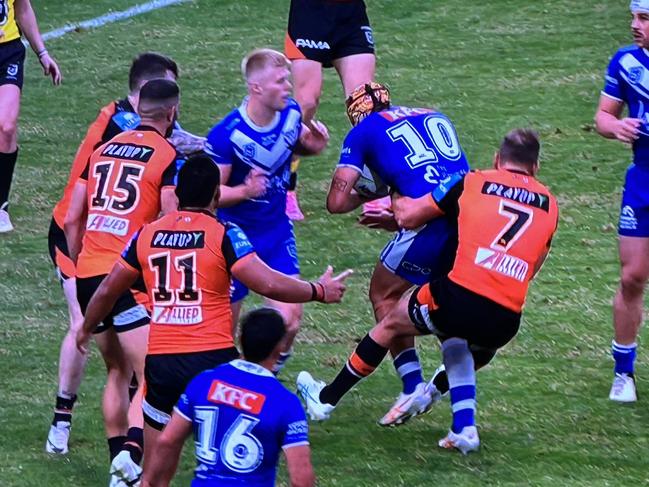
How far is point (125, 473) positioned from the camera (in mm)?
7062

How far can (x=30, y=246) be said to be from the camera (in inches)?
450

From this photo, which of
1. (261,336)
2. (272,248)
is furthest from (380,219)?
(261,336)

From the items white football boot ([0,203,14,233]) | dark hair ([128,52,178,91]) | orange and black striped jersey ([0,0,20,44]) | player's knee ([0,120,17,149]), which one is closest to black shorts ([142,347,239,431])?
dark hair ([128,52,178,91])

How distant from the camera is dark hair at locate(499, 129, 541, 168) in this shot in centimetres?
744

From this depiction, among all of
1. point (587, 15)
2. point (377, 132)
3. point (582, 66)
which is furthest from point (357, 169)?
point (587, 15)

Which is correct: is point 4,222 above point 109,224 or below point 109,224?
below

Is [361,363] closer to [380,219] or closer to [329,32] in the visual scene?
[380,219]

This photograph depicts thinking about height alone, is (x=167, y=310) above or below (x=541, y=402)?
above

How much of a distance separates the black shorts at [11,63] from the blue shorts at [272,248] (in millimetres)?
3997

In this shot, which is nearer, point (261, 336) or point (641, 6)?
point (261, 336)

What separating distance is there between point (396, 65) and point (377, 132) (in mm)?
7725

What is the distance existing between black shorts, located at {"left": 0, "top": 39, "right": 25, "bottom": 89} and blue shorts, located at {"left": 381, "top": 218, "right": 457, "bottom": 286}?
454 cm

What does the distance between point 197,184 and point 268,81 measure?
5.45 feet

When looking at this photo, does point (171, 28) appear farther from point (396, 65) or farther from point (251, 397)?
point (251, 397)
